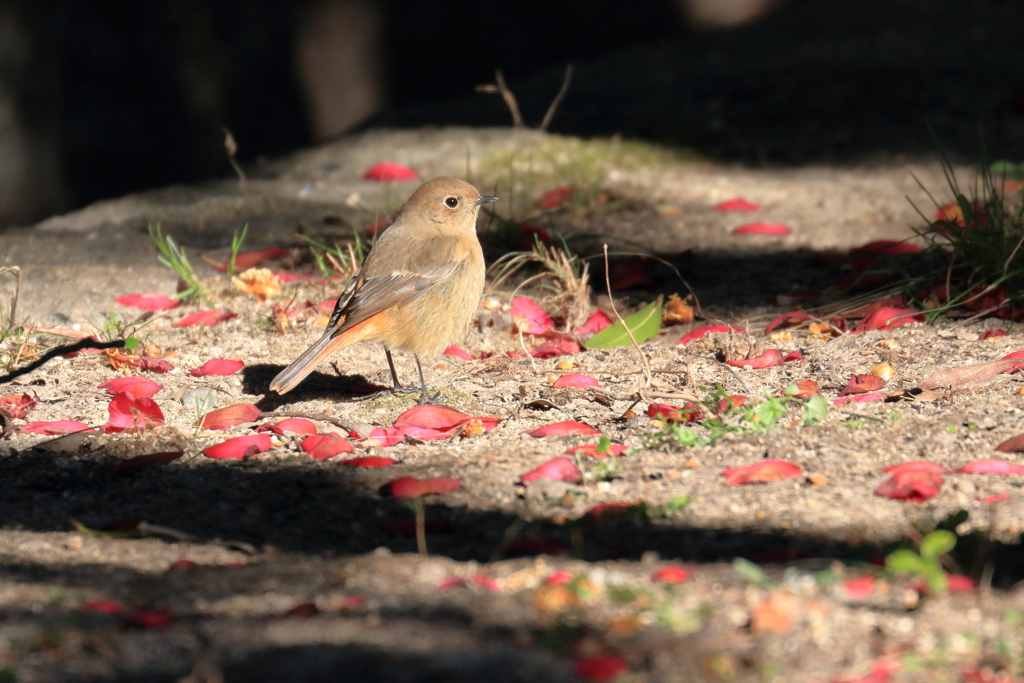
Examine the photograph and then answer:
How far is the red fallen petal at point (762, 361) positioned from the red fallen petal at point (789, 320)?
38 centimetres

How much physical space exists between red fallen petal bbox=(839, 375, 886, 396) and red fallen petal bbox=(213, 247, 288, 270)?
3.33m

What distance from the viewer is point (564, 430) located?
371 cm

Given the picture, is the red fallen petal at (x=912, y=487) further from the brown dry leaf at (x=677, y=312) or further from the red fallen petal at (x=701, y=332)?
the brown dry leaf at (x=677, y=312)

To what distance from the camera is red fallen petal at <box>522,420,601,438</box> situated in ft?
12.2

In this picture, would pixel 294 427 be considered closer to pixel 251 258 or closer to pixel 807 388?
pixel 807 388

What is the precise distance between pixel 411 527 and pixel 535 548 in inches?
17.1

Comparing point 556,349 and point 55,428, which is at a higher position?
point 55,428

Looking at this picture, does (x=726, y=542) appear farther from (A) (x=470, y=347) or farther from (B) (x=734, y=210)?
(B) (x=734, y=210)

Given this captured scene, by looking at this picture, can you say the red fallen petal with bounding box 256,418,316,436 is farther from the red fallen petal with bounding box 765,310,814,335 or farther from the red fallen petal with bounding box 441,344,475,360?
the red fallen petal with bounding box 765,310,814,335

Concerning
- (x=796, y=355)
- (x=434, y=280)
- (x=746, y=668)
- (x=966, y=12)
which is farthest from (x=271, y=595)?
(x=966, y=12)

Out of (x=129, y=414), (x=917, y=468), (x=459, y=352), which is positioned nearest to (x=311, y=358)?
(x=129, y=414)

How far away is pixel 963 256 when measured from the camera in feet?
15.5

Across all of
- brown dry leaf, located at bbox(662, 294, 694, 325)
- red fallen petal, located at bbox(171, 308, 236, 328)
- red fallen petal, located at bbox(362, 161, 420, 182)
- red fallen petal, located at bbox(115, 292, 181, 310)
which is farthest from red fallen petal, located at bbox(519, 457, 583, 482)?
red fallen petal, located at bbox(362, 161, 420, 182)

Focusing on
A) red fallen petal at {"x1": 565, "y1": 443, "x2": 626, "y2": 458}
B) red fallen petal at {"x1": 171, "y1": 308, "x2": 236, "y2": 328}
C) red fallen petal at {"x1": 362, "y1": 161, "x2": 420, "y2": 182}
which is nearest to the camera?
red fallen petal at {"x1": 565, "y1": 443, "x2": 626, "y2": 458}
